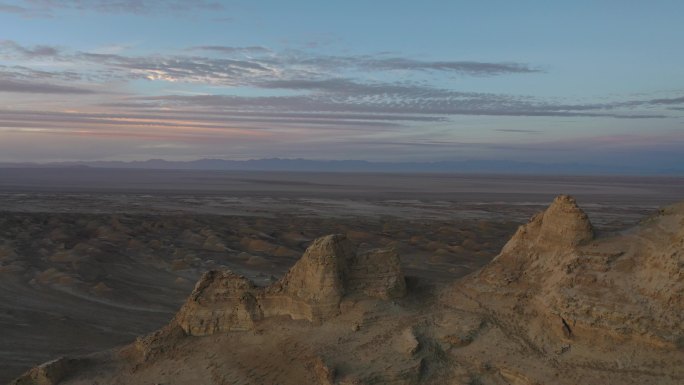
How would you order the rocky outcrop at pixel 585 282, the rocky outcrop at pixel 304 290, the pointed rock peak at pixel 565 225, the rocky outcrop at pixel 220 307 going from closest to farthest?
the rocky outcrop at pixel 585 282 < the pointed rock peak at pixel 565 225 < the rocky outcrop at pixel 304 290 < the rocky outcrop at pixel 220 307

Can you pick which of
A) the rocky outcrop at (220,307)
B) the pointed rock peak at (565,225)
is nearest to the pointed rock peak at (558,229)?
the pointed rock peak at (565,225)

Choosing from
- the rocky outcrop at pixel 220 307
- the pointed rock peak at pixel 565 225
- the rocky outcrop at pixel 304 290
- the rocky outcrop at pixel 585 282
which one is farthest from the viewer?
the rocky outcrop at pixel 220 307

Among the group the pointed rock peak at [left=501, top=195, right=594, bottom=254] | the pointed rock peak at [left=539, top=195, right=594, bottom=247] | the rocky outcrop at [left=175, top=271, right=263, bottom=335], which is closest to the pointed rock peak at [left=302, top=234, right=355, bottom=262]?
the rocky outcrop at [left=175, top=271, right=263, bottom=335]

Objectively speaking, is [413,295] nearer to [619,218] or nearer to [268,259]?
[268,259]

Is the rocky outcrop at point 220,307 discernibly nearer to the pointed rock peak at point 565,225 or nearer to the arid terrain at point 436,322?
the arid terrain at point 436,322

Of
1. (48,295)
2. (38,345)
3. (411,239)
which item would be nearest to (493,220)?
(411,239)

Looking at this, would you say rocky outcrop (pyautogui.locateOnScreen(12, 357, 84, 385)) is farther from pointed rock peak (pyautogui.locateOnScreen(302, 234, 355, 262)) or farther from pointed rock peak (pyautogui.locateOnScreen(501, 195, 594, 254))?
pointed rock peak (pyautogui.locateOnScreen(501, 195, 594, 254))
